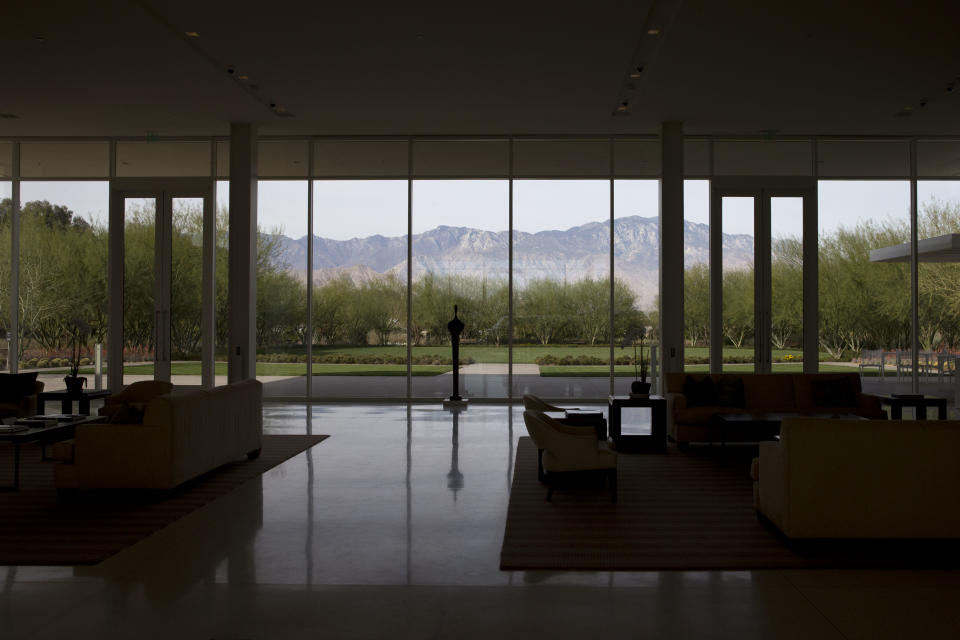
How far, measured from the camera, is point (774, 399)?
885 cm

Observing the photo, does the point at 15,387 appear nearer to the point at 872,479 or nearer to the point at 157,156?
the point at 157,156

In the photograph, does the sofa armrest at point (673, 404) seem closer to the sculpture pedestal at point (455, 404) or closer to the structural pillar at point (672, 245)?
the structural pillar at point (672, 245)

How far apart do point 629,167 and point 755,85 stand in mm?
3368

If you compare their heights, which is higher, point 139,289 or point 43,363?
point 139,289

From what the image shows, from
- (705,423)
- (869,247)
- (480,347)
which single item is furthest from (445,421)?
(869,247)

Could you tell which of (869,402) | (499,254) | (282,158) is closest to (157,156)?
(282,158)

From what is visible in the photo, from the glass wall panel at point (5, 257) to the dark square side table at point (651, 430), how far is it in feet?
32.7

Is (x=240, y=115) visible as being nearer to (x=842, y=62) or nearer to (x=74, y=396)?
(x=74, y=396)

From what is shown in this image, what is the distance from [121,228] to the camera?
12.0 metres

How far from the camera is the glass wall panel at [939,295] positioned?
1190 cm

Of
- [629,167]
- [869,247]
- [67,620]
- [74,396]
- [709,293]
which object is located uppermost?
[629,167]

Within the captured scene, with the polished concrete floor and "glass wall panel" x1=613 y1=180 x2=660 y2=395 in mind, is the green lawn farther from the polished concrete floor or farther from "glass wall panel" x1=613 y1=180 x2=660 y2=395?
the polished concrete floor

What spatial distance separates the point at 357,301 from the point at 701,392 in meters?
6.23

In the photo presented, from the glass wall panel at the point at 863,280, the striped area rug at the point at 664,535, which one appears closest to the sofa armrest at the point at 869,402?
the striped area rug at the point at 664,535
